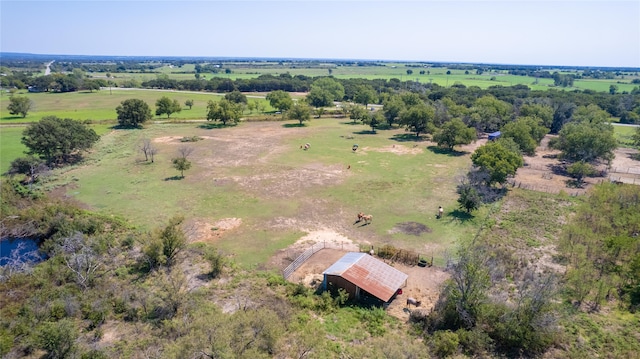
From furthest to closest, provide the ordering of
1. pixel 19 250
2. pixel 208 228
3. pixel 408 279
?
pixel 208 228, pixel 19 250, pixel 408 279

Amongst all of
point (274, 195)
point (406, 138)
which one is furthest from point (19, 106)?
point (406, 138)

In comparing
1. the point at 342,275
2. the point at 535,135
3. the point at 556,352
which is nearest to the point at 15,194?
the point at 342,275

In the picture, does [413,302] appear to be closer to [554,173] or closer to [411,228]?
[411,228]

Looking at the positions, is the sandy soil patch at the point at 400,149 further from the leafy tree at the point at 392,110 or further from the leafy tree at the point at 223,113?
the leafy tree at the point at 223,113

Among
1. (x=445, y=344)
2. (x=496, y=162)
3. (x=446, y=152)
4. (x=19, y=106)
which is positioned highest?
(x=19, y=106)

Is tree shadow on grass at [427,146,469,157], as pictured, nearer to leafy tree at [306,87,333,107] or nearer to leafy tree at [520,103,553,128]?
leafy tree at [520,103,553,128]

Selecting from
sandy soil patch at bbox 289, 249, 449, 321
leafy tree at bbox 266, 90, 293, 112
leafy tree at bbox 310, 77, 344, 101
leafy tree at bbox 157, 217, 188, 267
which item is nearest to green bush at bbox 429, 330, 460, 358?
sandy soil patch at bbox 289, 249, 449, 321
